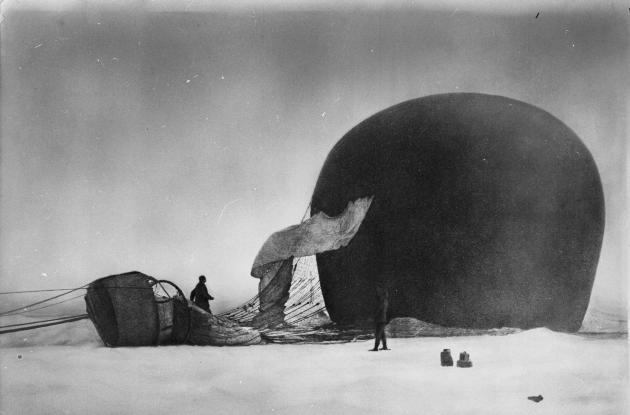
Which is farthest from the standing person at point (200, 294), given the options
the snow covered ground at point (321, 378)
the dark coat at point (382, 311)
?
the dark coat at point (382, 311)

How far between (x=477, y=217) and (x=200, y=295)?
303 centimetres

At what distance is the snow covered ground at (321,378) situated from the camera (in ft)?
16.9

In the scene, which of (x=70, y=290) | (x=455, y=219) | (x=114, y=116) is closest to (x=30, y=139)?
(x=114, y=116)

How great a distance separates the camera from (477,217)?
6195 millimetres

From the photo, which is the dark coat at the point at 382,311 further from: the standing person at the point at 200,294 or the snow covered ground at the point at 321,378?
the standing person at the point at 200,294

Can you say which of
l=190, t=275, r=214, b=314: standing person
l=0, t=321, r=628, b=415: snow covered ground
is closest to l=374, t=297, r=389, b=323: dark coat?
l=0, t=321, r=628, b=415: snow covered ground

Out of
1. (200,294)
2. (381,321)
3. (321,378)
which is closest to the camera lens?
(321,378)

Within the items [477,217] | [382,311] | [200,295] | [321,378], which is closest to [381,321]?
[382,311]

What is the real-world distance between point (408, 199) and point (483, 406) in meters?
2.16

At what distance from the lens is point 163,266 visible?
21.9 ft

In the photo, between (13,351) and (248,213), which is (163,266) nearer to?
(248,213)

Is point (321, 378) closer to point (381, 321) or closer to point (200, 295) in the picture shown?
point (381, 321)

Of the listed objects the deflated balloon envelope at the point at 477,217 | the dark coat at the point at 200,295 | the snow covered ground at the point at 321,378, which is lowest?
the snow covered ground at the point at 321,378

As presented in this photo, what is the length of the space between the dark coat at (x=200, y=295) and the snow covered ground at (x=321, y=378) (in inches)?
32.1
